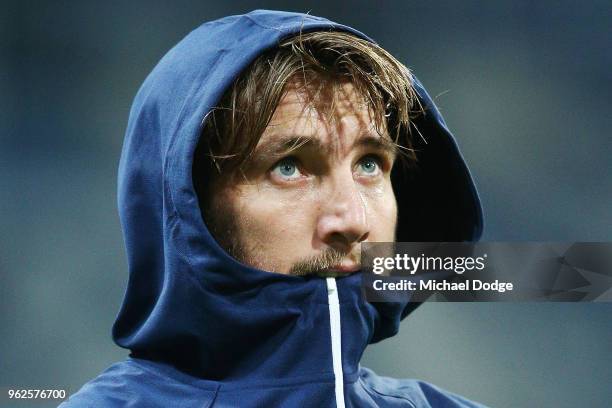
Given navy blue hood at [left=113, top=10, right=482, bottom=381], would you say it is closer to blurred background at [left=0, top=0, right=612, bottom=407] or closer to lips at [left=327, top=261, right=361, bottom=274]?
lips at [left=327, top=261, right=361, bottom=274]

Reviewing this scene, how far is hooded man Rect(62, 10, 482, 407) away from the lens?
0.90 meters

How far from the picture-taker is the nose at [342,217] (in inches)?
35.0

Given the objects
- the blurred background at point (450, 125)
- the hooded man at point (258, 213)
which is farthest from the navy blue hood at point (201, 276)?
the blurred background at point (450, 125)

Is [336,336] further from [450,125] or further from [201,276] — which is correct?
[450,125]

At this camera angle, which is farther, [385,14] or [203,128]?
[385,14]

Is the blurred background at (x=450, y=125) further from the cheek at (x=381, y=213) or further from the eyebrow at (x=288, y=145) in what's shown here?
the eyebrow at (x=288, y=145)

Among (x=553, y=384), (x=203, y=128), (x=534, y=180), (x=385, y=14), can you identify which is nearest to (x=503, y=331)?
(x=553, y=384)

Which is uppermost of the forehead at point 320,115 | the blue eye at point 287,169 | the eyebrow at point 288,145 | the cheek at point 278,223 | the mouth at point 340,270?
the forehead at point 320,115

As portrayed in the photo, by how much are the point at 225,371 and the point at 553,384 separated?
57 centimetres

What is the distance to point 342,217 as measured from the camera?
889mm

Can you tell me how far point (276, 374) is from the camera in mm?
912

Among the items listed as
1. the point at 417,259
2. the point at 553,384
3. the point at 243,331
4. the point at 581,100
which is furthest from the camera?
the point at 581,100

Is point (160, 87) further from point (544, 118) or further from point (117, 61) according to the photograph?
point (544, 118)

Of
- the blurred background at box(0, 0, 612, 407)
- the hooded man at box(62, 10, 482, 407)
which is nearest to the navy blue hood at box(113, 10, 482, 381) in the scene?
the hooded man at box(62, 10, 482, 407)
